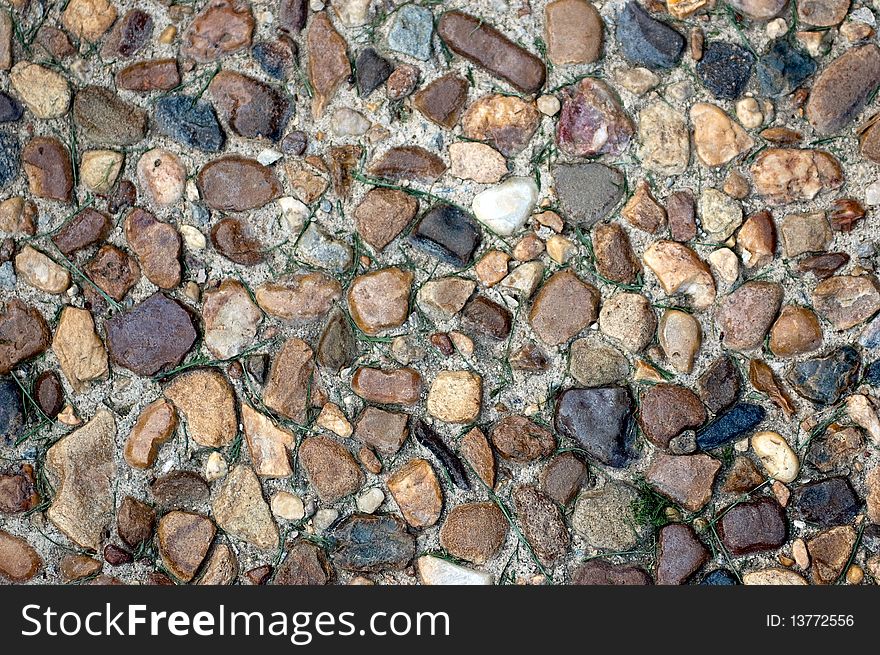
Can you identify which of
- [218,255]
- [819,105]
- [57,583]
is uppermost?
[819,105]

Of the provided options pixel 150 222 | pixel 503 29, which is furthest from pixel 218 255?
pixel 503 29

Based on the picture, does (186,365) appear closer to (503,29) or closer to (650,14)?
(503,29)

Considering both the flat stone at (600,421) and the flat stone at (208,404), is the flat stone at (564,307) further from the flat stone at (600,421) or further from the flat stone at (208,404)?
the flat stone at (208,404)

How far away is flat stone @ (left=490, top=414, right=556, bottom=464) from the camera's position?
2.00m

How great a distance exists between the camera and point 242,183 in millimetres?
2035

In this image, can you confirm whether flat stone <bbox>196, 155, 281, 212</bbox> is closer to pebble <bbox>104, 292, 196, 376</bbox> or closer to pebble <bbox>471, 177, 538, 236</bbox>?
pebble <bbox>104, 292, 196, 376</bbox>

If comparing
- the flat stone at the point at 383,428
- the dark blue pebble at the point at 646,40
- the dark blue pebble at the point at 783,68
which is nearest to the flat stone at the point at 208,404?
the flat stone at the point at 383,428

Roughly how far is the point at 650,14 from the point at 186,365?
1584 millimetres

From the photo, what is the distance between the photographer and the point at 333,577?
207 centimetres

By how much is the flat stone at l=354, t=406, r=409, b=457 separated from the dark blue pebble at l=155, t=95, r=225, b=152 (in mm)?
851

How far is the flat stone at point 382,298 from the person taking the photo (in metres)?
2.00

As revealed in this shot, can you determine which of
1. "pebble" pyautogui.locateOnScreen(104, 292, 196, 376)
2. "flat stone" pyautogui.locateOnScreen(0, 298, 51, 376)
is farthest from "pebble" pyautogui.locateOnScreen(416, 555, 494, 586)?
"flat stone" pyautogui.locateOnScreen(0, 298, 51, 376)

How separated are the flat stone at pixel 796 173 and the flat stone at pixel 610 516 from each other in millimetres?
880

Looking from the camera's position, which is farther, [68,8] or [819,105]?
[68,8]
